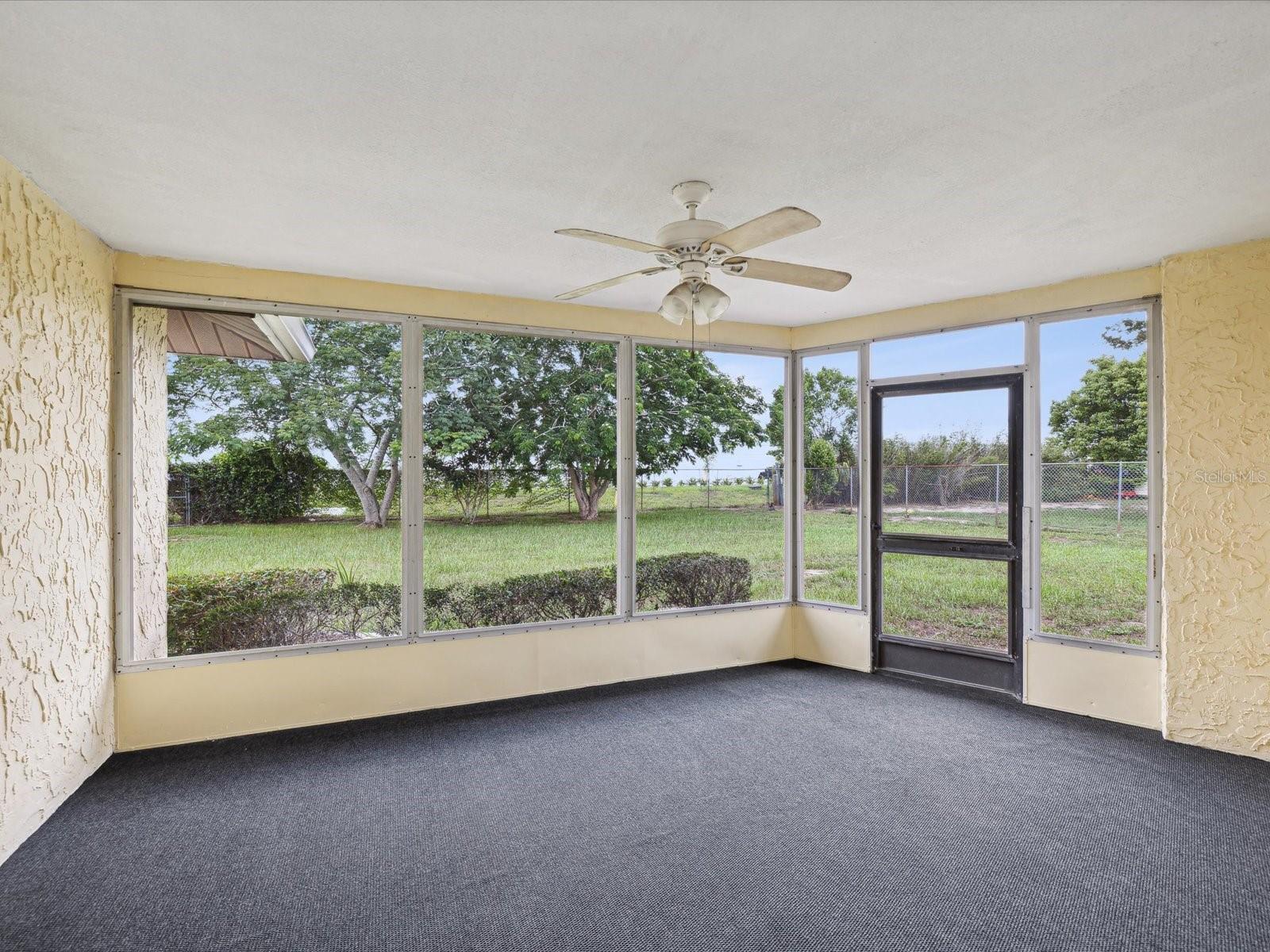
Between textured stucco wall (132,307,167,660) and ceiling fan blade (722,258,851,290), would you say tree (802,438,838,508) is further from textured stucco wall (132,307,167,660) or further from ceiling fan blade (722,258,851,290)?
textured stucco wall (132,307,167,660)

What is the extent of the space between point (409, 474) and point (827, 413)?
3037mm

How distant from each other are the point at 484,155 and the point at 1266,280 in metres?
3.66

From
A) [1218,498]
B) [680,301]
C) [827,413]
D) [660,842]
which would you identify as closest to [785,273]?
[680,301]

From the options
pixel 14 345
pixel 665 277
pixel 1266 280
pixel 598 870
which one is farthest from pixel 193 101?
pixel 1266 280

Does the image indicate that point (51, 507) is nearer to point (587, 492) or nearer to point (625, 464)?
point (587, 492)

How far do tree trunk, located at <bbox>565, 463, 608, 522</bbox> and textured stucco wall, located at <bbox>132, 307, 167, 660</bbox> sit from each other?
237cm

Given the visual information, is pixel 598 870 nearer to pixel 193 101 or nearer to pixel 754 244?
pixel 754 244

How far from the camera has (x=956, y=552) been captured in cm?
473

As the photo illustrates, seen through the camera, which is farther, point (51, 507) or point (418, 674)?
point (418, 674)

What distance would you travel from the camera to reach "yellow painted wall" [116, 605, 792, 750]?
3.69m

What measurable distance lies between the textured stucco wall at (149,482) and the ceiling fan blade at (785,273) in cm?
307

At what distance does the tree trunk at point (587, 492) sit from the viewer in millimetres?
4906

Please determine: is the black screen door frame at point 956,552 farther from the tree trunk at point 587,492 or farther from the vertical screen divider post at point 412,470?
the vertical screen divider post at point 412,470

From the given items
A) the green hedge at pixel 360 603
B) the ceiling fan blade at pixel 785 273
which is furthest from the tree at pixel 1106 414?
the green hedge at pixel 360 603
